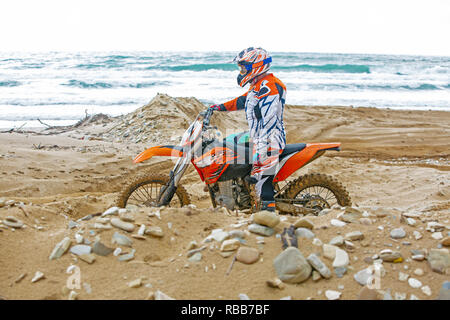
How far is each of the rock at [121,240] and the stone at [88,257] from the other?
21 cm

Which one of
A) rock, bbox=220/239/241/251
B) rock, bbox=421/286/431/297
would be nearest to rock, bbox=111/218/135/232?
rock, bbox=220/239/241/251

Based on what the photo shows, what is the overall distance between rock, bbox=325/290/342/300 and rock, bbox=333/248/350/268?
0.77 ft

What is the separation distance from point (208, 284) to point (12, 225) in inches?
73.2

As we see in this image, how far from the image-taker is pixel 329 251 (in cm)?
261

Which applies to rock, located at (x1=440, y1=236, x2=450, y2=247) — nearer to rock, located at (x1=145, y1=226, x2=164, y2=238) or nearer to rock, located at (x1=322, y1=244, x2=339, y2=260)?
rock, located at (x1=322, y1=244, x2=339, y2=260)

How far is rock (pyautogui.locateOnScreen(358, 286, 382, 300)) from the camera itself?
7.22 feet

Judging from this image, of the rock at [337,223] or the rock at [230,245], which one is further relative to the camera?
the rock at [337,223]

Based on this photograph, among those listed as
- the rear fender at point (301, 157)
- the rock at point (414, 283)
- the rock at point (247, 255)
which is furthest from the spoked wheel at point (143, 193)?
the rock at point (414, 283)

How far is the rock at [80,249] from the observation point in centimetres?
273

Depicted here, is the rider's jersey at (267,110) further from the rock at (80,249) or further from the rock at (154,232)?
the rock at (80,249)

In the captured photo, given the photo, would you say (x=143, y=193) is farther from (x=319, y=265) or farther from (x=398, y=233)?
(x=398, y=233)

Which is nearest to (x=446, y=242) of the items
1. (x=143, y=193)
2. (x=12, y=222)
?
(x=143, y=193)
